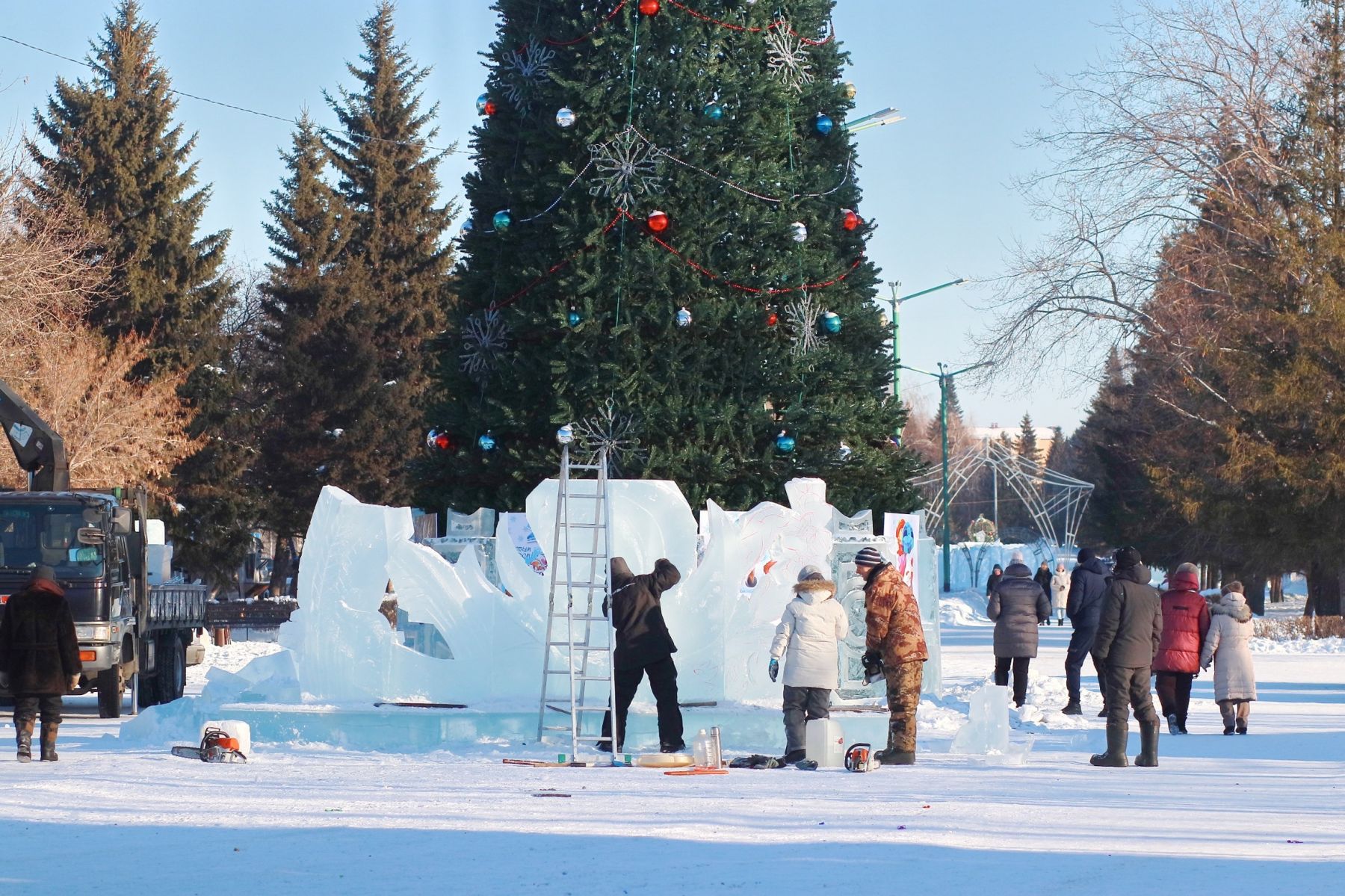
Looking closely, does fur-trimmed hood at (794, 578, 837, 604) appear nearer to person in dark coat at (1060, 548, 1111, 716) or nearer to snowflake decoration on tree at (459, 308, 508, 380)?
person in dark coat at (1060, 548, 1111, 716)

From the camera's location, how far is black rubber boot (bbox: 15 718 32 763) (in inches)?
558

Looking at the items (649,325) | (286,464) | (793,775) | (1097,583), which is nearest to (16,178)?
(286,464)

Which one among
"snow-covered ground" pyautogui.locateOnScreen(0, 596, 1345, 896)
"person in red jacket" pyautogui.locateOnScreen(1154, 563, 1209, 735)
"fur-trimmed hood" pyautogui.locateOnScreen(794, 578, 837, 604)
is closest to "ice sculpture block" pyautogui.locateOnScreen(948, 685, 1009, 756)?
"snow-covered ground" pyautogui.locateOnScreen(0, 596, 1345, 896)

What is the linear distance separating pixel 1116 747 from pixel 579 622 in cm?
640

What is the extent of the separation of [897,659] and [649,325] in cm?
741

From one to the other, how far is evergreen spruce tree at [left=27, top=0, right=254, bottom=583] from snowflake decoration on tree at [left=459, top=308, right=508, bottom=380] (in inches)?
896

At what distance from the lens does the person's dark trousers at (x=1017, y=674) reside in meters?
19.5

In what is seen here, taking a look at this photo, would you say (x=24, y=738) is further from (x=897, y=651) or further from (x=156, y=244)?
(x=156, y=244)

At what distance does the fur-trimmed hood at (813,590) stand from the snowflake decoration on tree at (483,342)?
7.38 m

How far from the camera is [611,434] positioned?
19.9 m

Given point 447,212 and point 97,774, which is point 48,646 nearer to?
point 97,774

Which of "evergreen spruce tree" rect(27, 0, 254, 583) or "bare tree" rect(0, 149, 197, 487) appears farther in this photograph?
"evergreen spruce tree" rect(27, 0, 254, 583)

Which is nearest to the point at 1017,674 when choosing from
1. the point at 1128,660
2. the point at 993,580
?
the point at 1128,660

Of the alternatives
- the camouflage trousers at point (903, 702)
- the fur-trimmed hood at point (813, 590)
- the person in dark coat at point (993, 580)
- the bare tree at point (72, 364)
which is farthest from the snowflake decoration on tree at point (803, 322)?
the bare tree at point (72, 364)
